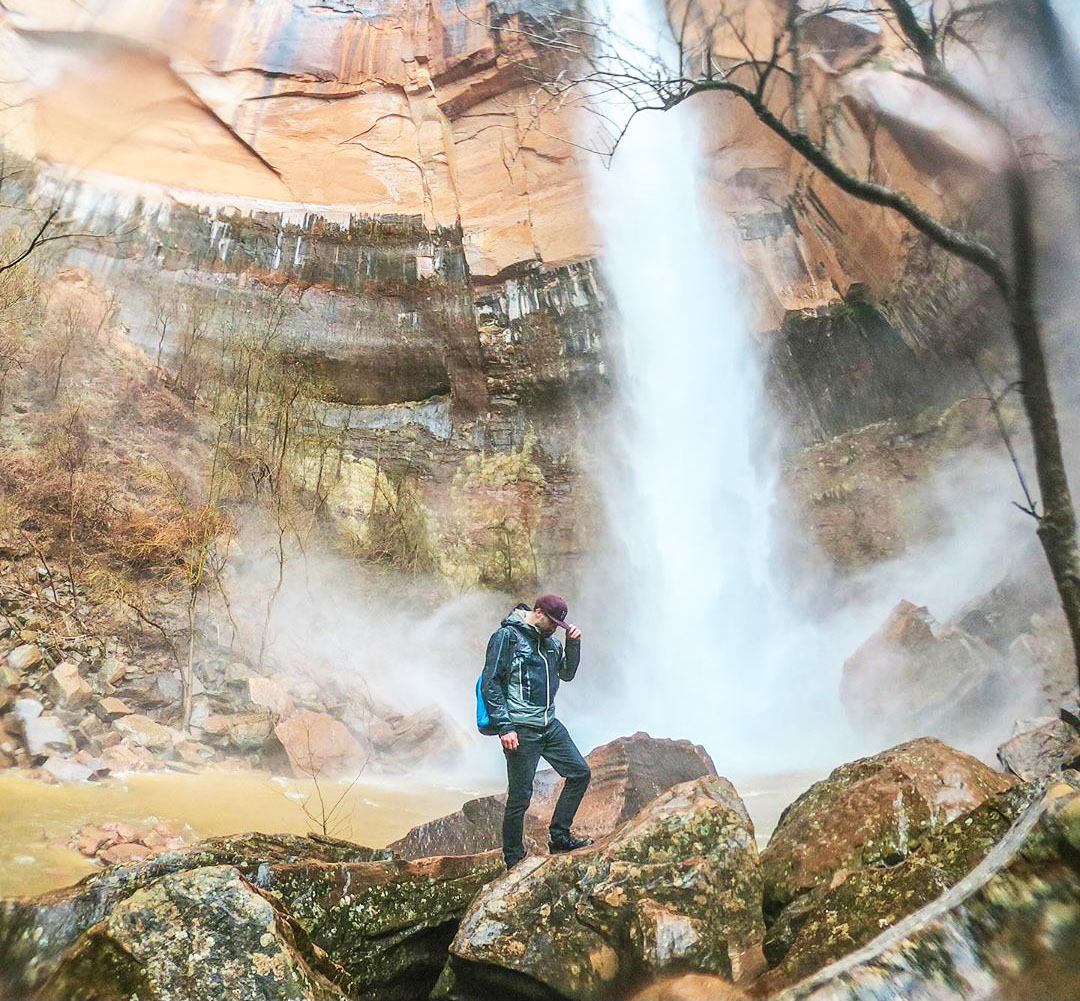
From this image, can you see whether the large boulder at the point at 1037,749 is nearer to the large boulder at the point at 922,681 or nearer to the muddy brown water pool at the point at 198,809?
the muddy brown water pool at the point at 198,809

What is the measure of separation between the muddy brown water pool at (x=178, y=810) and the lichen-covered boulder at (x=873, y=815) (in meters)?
4.28

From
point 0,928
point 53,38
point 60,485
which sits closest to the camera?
point 0,928

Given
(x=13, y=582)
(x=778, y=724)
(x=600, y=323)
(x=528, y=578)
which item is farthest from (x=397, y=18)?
(x=778, y=724)

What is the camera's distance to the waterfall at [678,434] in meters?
17.9

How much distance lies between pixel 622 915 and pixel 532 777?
48.6 inches

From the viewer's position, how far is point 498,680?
13.4 feet

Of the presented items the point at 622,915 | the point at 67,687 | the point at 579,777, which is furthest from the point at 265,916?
the point at 67,687

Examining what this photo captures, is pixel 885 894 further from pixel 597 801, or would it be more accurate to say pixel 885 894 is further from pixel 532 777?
pixel 597 801

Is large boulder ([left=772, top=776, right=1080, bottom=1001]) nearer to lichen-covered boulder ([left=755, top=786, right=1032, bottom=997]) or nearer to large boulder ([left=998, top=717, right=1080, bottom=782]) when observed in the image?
lichen-covered boulder ([left=755, top=786, right=1032, bottom=997])

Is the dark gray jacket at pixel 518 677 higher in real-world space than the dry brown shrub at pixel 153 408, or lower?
lower

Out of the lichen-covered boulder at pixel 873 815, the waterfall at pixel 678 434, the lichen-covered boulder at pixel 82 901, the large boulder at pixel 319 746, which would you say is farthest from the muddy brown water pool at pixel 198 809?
the waterfall at pixel 678 434

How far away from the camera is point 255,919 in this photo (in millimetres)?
2340

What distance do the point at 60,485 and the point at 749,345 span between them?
14596 millimetres

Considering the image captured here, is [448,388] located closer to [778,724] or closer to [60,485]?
[60,485]
